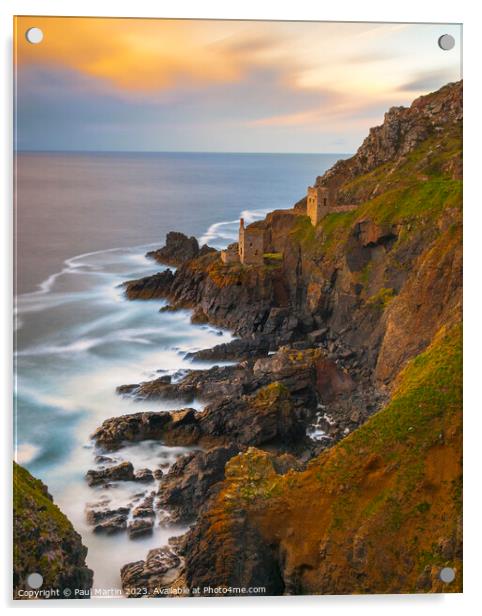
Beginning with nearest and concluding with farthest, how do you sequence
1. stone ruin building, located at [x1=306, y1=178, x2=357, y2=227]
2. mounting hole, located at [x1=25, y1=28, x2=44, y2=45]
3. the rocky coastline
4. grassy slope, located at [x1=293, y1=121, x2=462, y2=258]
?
the rocky coastline, mounting hole, located at [x1=25, y1=28, x2=44, y2=45], grassy slope, located at [x1=293, y1=121, x2=462, y2=258], stone ruin building, located at [x1=306, y1=178, x2=357, y2=227]

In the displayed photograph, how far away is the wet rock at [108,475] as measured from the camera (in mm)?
9328

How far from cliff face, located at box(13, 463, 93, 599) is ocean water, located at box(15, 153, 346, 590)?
0.26 meters

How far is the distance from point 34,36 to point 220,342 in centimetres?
495

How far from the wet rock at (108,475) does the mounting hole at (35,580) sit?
1.30 m

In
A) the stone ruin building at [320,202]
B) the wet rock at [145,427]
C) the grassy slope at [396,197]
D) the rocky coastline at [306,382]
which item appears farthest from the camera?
the stone ruin building at [320,202]

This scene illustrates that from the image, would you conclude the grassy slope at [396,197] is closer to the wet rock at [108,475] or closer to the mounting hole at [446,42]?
the mounting hole at [446,42]

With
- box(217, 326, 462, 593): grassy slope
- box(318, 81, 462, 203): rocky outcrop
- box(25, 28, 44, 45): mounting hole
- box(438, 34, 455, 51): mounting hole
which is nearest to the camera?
box(217, 326, 462, 593): grassy slope

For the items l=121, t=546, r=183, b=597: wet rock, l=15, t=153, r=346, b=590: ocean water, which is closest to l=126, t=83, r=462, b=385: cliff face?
l=15, t=153, r=346, b=590: ocean water

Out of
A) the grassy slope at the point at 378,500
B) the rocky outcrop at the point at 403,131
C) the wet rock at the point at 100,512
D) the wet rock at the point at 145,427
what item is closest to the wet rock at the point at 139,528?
the wet rock at the point at 100,512

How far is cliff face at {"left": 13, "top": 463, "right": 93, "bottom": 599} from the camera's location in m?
8.42

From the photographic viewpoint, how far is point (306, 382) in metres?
11.2

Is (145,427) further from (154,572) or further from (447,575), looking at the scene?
(447,575)

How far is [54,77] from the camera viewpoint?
9.35 m

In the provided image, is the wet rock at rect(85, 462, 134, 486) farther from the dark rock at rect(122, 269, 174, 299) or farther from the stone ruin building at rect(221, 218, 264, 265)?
the stone ruin building at rect(221, 218, 264, 265)
